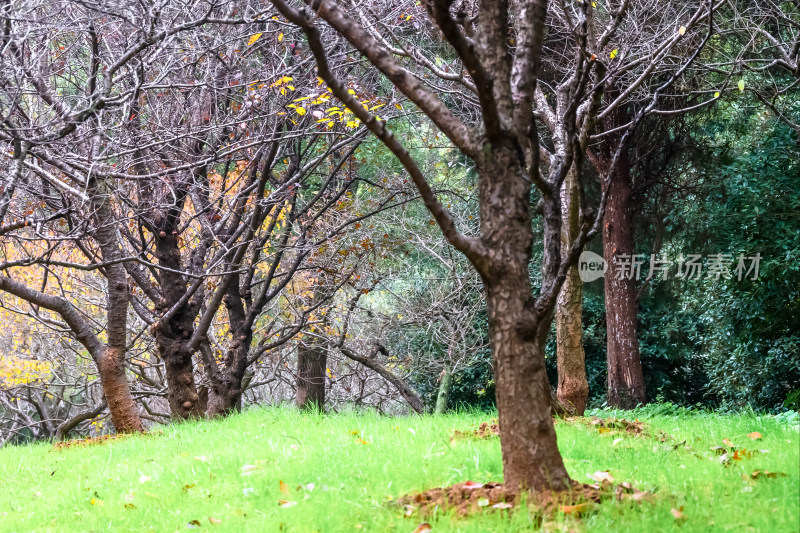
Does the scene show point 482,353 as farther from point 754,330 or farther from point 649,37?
point 649,37

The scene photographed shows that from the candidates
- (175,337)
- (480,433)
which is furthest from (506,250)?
(175,337)

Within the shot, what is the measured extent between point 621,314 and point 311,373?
585cm

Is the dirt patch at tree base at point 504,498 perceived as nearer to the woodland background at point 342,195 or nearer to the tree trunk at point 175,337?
the woodland background at point 342,195

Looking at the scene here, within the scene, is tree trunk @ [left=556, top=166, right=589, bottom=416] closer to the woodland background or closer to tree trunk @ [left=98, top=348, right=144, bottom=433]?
the woodland background

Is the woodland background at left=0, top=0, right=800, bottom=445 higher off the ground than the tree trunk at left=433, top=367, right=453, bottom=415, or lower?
higher

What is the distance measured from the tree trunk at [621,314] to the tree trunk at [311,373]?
5.17 metres

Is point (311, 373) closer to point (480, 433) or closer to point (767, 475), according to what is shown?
point (480, 433)

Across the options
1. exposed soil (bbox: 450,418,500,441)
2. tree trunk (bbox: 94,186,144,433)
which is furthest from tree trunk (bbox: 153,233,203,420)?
exposed soil (bbox: 450,418,500,441)

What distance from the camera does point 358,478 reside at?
14.0 ft

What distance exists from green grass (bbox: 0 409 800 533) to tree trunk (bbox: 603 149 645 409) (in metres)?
4.20

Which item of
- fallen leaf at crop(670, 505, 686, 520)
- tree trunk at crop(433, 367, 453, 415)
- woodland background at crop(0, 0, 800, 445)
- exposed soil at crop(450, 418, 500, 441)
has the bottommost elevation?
tree trunk at crop(433, 367, 453, 415)

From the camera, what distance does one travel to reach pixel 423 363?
1390 cm

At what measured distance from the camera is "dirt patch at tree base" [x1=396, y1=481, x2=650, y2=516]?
10.3 feet

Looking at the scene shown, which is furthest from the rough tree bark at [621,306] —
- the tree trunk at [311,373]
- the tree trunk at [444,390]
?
the tree trunk at [311,373]
